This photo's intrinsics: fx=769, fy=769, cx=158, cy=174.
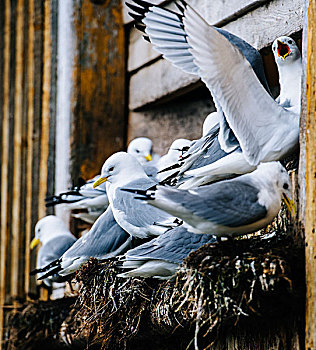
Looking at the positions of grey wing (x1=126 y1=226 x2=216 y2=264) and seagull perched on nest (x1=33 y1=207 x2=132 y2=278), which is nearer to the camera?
grey wing (x1=126 y1=226 x2=216 y2=264)

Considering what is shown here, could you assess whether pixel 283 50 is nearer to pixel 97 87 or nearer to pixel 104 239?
pixel 104 239

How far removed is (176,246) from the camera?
82.8 inches

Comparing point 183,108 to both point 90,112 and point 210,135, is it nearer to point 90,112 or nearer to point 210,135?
point 90,112

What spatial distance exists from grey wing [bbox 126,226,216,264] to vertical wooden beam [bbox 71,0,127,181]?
4.94 ft

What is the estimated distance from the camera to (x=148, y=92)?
11.8ft

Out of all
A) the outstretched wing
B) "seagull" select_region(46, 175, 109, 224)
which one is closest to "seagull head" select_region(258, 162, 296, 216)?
the outstretched wing

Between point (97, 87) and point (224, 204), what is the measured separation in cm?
204

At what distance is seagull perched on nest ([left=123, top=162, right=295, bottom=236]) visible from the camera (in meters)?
1.77

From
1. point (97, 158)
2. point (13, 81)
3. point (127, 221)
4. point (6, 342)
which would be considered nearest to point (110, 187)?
point (127, 221)

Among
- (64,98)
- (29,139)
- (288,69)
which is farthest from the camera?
(29,139)

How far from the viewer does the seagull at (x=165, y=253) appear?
6.88 ft

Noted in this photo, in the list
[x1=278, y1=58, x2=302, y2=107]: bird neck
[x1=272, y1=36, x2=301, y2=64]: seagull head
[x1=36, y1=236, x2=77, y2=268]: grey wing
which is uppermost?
[x1=272, y1=36, x2=301, y2=64]: seagull head

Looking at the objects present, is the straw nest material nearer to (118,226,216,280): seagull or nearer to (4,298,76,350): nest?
(118,226,216,280): seagull

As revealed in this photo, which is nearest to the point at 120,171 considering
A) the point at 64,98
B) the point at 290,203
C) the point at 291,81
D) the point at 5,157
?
the point at 291,81
